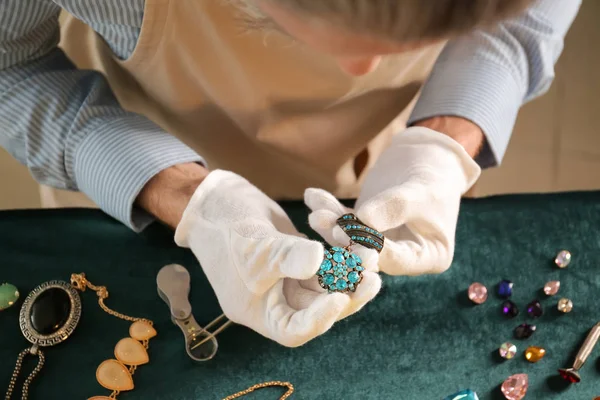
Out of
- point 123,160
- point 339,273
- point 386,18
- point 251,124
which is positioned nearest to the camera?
point 386,18

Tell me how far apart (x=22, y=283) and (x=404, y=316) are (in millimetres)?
383

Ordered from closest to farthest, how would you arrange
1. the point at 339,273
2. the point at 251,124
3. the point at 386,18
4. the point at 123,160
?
the point at 386,18 < the point at 339,273 < the point at 123,160 < the point at 251,124

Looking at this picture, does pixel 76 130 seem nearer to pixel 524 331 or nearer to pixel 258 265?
pixel 258 265

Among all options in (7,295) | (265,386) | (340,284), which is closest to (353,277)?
(340,284)

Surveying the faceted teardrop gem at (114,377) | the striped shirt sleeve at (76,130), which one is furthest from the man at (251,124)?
the faceted teardrop gem at (114,377)

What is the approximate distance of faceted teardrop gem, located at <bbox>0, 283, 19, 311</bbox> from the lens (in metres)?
0.54

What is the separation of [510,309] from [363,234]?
0.63ft

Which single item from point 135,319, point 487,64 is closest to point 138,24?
point 135,319

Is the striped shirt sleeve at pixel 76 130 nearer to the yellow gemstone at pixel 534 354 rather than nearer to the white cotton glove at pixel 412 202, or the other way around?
the white cotton glove at pixel 412 202

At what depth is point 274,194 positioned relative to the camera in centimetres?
79

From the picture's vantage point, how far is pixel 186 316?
0.54 m

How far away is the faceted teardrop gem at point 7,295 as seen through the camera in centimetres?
54

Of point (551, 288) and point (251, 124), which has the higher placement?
point (251, 124)

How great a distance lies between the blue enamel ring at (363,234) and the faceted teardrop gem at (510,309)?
0.55 feet
